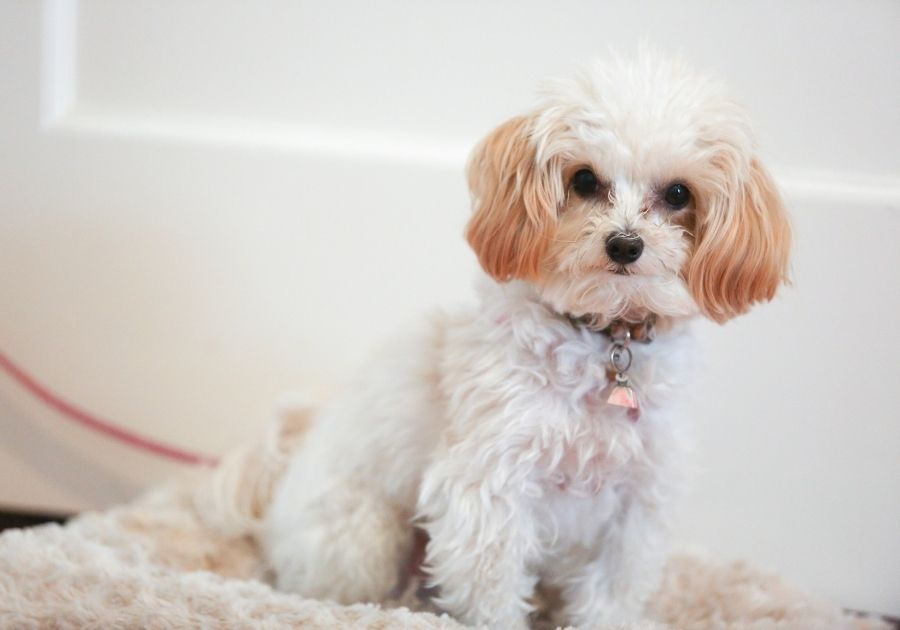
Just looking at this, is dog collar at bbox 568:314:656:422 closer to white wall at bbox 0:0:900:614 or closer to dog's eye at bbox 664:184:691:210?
dog's eye at bbox 664:184:691:210

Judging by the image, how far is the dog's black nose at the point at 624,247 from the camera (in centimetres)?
88

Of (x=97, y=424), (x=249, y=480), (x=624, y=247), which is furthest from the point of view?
(x=97, y=424)

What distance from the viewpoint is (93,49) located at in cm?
145

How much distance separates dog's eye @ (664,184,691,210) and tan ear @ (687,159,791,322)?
3cm

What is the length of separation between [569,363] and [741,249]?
0.23m

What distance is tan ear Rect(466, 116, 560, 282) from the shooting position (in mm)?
941

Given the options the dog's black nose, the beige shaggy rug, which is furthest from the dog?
the beige shaggy rug

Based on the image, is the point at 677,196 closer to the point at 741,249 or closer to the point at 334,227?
the point at 741,249

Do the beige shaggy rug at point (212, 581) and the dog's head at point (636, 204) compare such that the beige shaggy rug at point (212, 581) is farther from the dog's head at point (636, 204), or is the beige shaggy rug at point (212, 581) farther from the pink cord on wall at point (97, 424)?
the dog's head at point (636, 204)

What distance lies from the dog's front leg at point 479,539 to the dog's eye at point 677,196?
38 cm

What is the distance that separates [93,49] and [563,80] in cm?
91

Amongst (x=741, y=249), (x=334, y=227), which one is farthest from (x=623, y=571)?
(x=334, y=227)

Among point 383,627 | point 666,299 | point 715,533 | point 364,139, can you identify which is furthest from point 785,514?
point 364,139

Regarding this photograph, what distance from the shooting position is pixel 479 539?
3.26 feet
